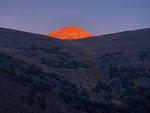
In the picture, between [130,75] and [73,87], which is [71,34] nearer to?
[130,75]

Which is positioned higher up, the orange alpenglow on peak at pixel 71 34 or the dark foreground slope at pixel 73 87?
the orange alpenglow on peak at pixel 71 34

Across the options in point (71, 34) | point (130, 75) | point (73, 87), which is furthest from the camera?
point (71, 34)

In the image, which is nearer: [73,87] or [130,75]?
[73,87]

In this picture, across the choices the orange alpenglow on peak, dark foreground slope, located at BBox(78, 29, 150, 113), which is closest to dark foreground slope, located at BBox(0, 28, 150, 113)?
dark foreground slope, located at BBox(78, 29, 150, 113)

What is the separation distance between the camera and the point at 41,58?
2527 centimetres

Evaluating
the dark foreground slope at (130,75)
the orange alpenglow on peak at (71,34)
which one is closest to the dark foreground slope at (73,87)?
the dark foreground slope at (130,75)

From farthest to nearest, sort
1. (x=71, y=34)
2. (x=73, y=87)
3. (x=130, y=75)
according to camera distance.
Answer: (x=71, y=34) → (x=130, y=75) → (x=73, y=87)

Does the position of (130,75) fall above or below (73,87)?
above

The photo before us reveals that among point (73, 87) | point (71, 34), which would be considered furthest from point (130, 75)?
point (71, 34)

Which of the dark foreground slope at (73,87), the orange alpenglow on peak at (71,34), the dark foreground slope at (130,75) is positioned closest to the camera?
the dark foreground slope at (73,87)

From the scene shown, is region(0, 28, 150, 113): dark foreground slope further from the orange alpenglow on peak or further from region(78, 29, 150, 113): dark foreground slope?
the orange alpenglow on peak

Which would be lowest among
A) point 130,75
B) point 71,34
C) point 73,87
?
point 73,87

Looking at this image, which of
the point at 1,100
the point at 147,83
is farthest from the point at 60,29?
Answer: the point at 1,100

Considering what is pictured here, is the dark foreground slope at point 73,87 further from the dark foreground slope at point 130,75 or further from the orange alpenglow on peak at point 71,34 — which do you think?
the orange alpenglow on peak at point 71,34
